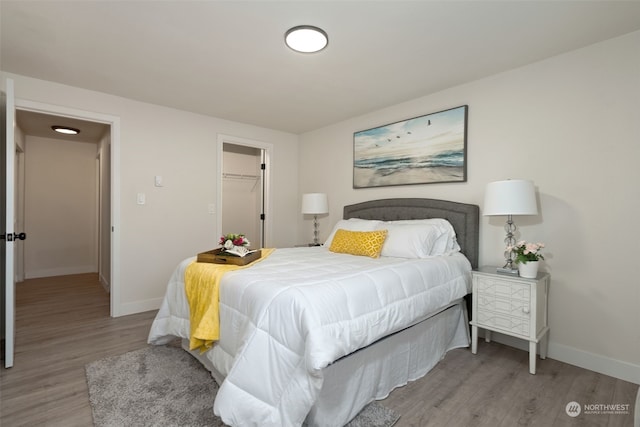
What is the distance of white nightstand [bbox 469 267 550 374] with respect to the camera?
213 cm

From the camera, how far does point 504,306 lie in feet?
7.40

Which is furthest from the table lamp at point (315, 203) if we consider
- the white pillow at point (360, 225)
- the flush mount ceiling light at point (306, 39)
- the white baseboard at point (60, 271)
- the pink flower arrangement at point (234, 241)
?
the white baseboard at point (60, 271)

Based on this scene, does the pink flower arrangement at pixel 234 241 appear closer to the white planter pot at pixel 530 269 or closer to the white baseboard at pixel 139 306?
the white baseboard at pixel 139 306

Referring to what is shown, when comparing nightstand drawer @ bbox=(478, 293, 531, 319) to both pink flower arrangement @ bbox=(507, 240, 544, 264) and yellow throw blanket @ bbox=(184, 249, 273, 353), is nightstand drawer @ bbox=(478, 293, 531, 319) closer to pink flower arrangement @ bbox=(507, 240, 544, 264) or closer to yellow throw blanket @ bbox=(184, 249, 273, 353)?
pink flower arrangement @ bbox=(507, 240, 544, 264)

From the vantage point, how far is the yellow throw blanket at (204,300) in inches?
73.3

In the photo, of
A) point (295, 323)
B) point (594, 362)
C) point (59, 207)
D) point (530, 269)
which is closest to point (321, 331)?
point (295, 323)

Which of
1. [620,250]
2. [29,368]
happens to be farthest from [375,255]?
[29,368]

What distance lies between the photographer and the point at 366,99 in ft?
10.9

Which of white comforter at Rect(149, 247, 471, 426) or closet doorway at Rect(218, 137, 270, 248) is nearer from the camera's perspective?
white comforter at Rect(149, 247, 471, 426)

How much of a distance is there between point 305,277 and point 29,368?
2.18 meters

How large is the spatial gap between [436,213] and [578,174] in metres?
1.15

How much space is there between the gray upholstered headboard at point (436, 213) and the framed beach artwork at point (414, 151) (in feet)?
0.79

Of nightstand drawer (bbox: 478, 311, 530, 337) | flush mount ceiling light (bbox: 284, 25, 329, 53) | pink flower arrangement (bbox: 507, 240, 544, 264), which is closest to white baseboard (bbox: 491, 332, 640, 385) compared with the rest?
nightstand drawer (bbox: 478, 311, 530, 337)

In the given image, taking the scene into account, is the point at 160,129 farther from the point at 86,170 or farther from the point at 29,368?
the point at 86,170
